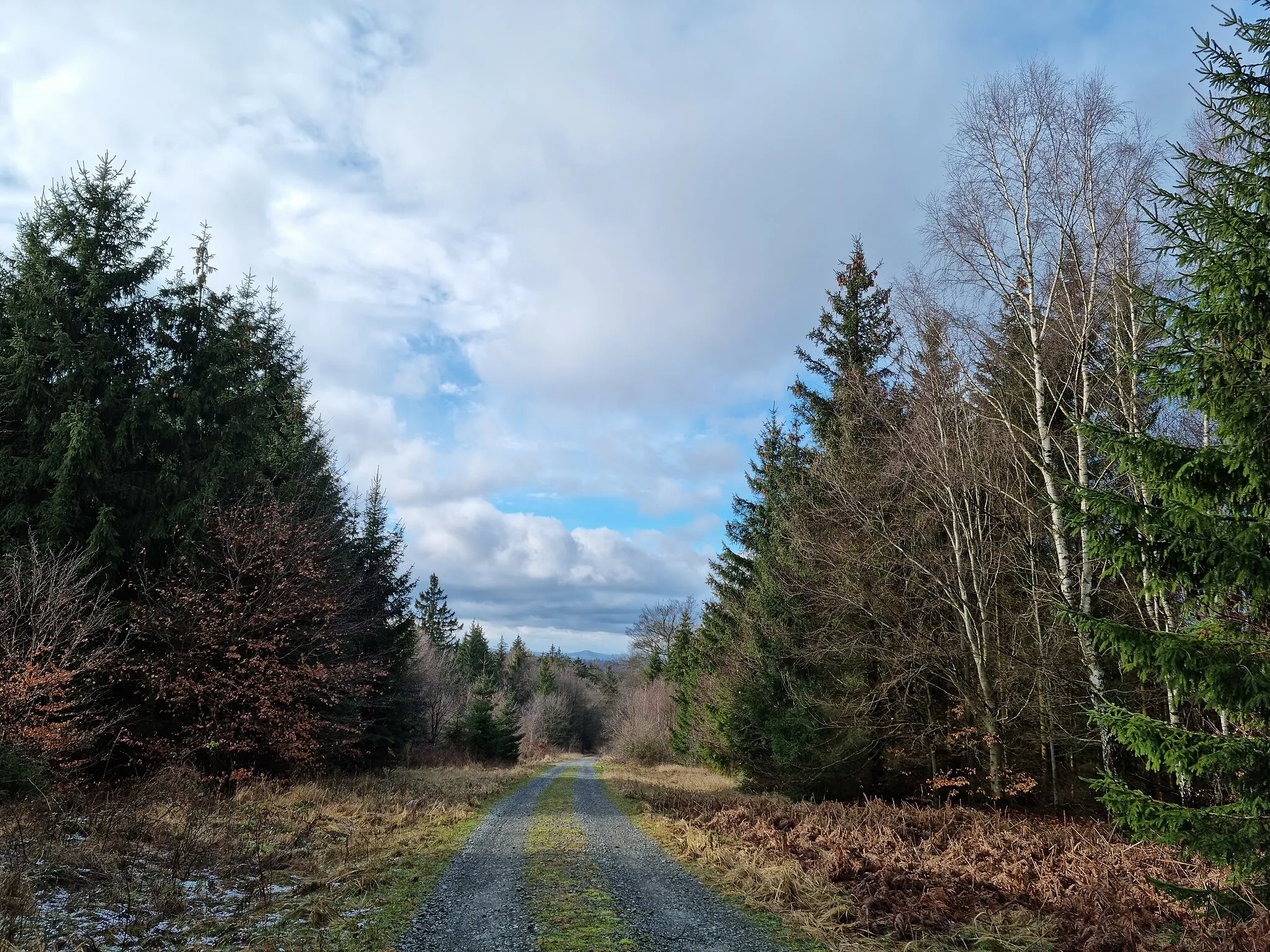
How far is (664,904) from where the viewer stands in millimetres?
7406

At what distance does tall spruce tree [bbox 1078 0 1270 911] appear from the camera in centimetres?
552

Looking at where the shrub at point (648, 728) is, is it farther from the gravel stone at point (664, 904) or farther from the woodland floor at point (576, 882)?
the gravel stone at point (664, 904)

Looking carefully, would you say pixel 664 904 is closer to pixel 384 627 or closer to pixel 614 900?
pixel 614 900

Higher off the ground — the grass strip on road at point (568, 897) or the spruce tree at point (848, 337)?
the spruce tree at point (848, 337)

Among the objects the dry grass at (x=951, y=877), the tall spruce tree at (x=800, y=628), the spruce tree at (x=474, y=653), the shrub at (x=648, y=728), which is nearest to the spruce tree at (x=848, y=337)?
the tall spruce tree at (x=800, y=628)

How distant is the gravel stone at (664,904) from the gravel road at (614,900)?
1 centimetres

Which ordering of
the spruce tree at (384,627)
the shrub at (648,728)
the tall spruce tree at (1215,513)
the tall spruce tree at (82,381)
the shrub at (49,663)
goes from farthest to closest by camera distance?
1. the shrub at (648,728)
2. the spruce tree at (384,627)
3. the tall spruce tree at (82,381)
4. the shrub at (49,663)
5. the tall spruce tree at (1215,513)

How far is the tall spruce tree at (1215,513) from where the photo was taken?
5523 mm

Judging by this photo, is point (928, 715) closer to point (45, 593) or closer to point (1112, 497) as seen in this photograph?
point (1112, 497)

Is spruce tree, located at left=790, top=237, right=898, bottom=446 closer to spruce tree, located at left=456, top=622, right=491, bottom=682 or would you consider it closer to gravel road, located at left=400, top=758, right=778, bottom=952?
gravel road, located at left=400, top=758, right=778, bottom=952

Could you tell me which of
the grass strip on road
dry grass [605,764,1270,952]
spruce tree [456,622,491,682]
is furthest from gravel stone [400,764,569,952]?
spruce tree [456,622,491,682]

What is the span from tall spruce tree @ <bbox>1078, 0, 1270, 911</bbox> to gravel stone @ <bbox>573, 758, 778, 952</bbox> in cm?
374

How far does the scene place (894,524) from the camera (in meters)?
16.0

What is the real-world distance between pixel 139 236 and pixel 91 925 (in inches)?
646
